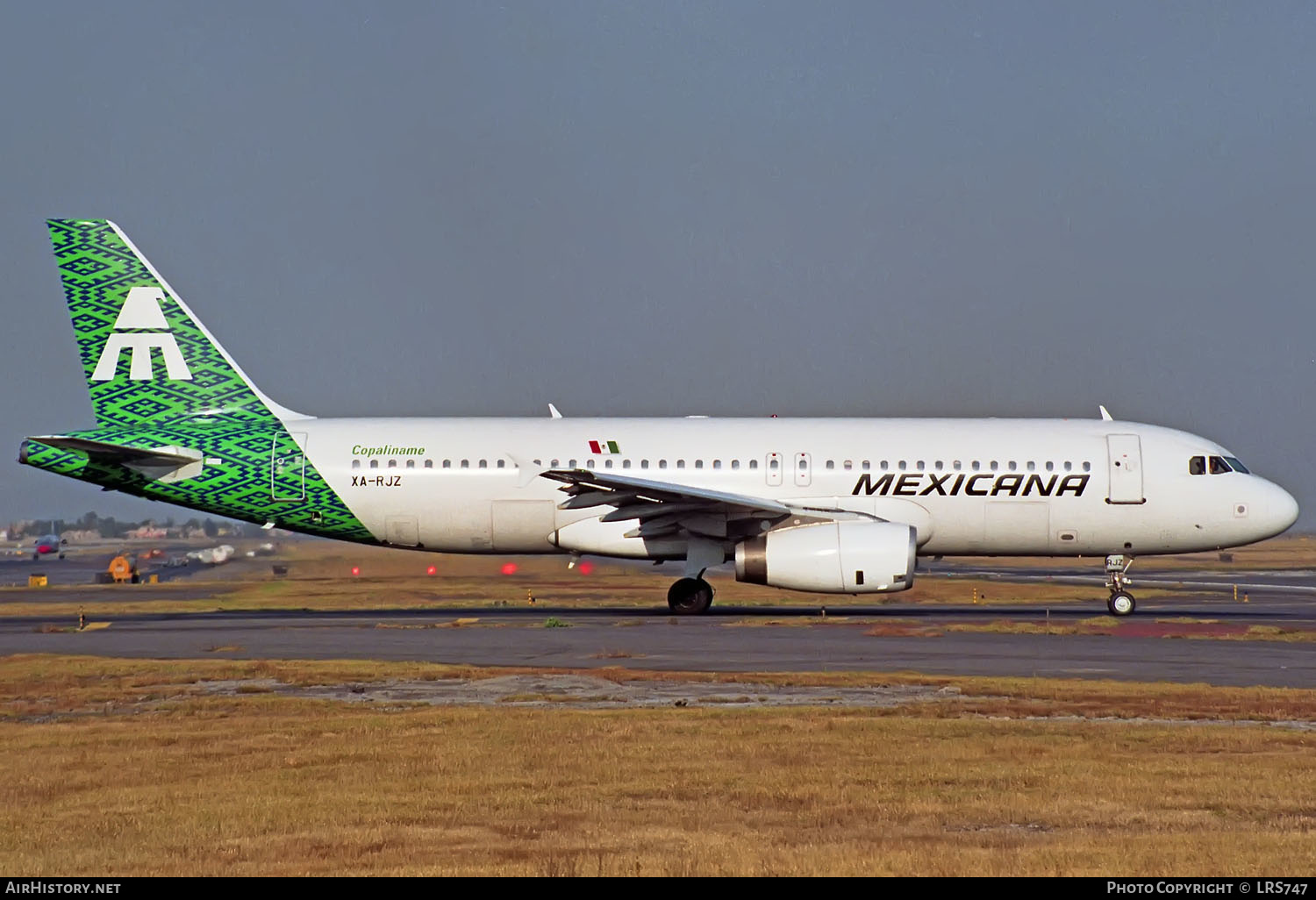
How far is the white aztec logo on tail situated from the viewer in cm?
3025

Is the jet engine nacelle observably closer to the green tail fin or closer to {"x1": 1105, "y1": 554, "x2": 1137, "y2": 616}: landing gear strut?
{"x1": 1105, "y1": 554, "x2": 1137, "y2": 616}: landing gear strut

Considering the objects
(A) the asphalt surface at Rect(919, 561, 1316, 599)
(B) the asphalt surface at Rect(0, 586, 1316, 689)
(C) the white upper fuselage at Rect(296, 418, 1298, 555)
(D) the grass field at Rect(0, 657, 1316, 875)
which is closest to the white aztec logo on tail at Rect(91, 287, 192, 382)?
(C) the white upper fuselage at Rect(296, 418, 1298, 555)

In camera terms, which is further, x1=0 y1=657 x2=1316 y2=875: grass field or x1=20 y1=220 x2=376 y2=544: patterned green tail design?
x1=20 y1=220 x2=376 y2=544: patterned green tail design

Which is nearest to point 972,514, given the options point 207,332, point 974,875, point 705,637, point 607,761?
A: point 705,637

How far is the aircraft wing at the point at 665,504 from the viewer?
27.2m

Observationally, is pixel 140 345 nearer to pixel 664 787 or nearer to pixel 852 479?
pixel 852 479

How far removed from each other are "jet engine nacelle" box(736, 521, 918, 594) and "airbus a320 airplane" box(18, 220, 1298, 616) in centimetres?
124

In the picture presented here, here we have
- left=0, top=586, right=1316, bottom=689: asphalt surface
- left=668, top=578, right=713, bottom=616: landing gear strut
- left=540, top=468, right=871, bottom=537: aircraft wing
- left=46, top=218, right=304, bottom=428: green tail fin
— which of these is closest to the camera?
left=0, top=586, right=1316, bottom=689: asphalt surface

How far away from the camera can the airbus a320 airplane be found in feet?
96.1

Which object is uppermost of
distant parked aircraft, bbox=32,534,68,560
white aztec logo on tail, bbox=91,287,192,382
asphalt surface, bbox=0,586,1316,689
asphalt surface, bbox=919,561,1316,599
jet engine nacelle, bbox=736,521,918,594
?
white aztec logo on tail, bbox=91,287,192,382

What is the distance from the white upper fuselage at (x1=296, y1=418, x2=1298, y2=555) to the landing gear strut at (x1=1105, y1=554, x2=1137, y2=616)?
33 cm

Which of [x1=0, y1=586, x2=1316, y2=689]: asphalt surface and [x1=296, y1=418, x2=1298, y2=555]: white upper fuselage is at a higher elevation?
[x1=296, y1=418, x2=1298, y2=555]: white upper fuselage

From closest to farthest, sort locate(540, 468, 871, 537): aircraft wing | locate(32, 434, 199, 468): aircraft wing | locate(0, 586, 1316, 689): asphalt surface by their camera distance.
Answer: locate(0, 586, 1316, 689): asphalt surface, locate(540, 468, 871, 537): aircraft wing, locate(32, 434, 199, 468): aircraft wing

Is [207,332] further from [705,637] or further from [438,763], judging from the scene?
[438,763]
